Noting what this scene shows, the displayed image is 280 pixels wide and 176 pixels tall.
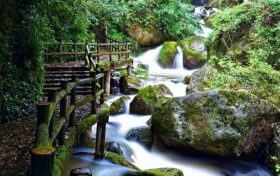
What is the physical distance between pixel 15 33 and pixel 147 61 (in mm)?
16042

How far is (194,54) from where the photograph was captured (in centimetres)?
2234

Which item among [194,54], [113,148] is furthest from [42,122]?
[194,54]

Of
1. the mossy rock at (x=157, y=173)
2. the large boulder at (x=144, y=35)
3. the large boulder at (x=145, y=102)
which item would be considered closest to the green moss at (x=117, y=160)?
the mossy rock at (x=157, y=173)

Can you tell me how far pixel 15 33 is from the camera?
807 cm

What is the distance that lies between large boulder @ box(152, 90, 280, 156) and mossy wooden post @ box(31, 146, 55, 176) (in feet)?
21.9

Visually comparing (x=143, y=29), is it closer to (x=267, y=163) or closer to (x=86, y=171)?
(x=267, y=163)

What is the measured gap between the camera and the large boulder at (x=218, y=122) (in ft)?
28.8

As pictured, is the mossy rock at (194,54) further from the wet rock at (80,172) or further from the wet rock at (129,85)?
the wet rock at (80,172)

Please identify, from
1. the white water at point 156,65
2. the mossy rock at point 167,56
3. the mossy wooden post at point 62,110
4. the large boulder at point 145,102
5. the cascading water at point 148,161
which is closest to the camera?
the mossy wooden post at point 62,110

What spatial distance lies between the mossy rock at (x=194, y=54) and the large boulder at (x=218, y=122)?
12.8 metres

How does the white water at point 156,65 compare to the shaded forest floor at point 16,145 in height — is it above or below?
above

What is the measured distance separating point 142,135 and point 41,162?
802 centimetres

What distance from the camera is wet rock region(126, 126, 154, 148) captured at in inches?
396

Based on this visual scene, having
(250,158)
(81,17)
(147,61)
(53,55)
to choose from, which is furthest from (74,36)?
(250,158)
